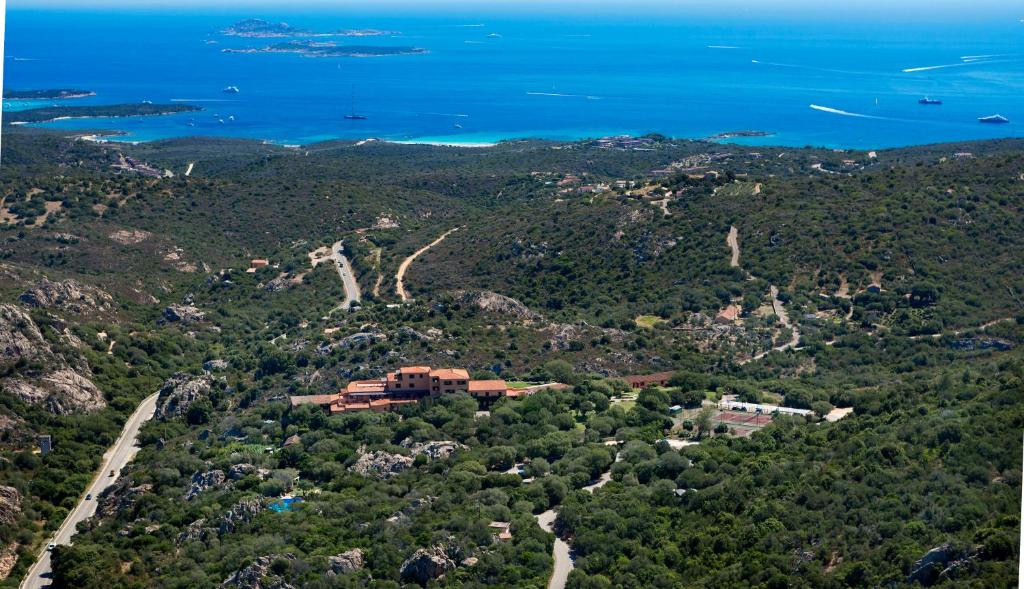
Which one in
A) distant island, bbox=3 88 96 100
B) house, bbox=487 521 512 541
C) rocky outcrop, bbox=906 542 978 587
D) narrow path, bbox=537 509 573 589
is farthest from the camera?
distant island, bbox=3 88 96 100

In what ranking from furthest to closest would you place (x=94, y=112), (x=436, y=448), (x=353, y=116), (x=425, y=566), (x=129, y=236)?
(x=353, y=116), (x=94, y=112), (x=129, y=236), (x=436, y=448), (x=425, y=566)

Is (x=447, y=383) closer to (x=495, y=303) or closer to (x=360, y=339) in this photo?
(x=360, y=339)

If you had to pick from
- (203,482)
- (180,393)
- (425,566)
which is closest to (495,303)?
(180,393)

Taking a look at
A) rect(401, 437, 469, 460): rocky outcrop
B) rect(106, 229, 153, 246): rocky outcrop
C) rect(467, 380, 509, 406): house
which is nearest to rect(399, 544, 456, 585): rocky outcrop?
rect(401, 437, 469, 460): rocky outcrop

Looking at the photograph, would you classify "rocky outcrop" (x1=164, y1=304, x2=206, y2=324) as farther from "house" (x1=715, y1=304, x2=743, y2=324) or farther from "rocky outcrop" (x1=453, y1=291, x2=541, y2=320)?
"house" (x1=715, y1=304, x2=743, y2=324)

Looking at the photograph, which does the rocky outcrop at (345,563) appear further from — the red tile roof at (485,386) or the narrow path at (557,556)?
the red tile roof at (485,386)

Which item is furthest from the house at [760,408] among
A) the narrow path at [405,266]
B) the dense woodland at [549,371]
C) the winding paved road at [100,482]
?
the narrow path at [405,266]
